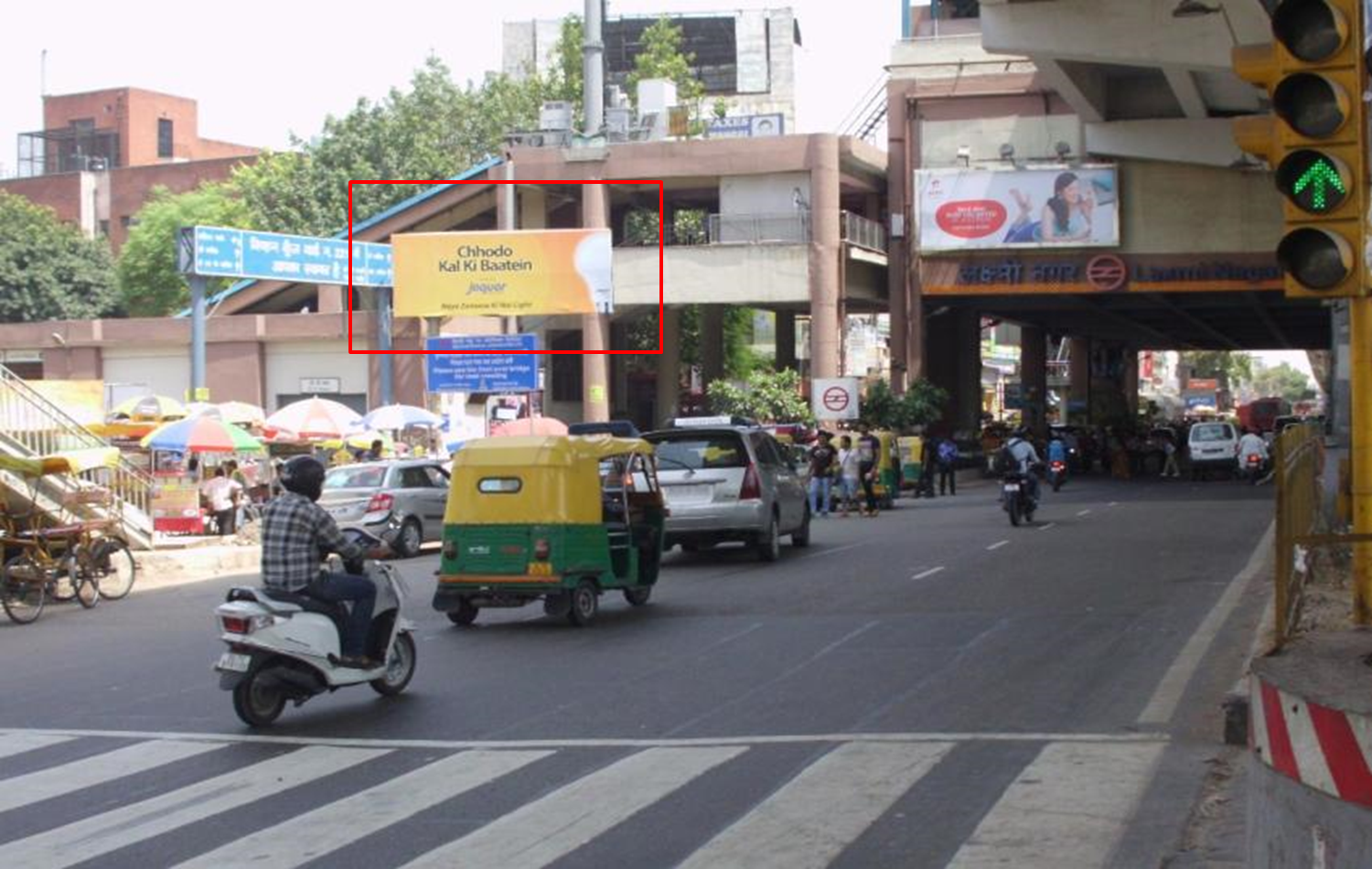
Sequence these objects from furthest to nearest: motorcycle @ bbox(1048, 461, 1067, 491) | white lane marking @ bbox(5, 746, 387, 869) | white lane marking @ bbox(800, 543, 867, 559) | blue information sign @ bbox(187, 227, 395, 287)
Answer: blue information sign @ bbox(187, 227, 395, 287) < motorcycle @ bbox(1048, 461, 1067, 491) < white lane marking @ bbox(800, 543, 867, 559) < white lane marking @ bbox(5, 746, 387, 869)

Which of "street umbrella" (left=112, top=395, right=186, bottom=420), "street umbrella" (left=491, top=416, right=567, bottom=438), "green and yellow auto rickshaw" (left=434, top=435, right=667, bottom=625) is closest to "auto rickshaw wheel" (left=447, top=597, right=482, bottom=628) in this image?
"green and yellow auto rickshaw" (left=434, top=435, right=667, bottom=625)

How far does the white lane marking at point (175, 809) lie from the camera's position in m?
7.58

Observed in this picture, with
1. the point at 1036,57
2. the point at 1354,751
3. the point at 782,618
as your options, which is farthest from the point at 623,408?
the point at 1354,751

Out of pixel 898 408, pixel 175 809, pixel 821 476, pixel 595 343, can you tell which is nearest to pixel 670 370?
pixel 595 343

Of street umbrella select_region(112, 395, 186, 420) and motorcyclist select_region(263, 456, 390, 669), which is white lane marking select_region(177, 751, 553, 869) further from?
street umbrella select_region(112, 395, 186, 420)

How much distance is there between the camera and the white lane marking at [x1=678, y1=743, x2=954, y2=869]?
718 centimetres

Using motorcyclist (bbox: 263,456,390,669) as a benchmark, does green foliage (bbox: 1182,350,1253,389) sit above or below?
above

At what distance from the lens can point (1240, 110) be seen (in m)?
37.4

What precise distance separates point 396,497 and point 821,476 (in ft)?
33.3

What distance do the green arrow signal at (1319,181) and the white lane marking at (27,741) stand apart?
26.6 feet

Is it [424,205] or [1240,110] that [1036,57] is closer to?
[1240,110]

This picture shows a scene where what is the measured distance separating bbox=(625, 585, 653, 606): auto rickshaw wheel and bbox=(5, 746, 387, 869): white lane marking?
7391 millimetres

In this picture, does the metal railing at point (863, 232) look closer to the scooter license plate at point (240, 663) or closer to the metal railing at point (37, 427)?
the metal railing at point (37, 427)

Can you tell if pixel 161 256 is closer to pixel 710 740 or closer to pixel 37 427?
pixel 37 427
